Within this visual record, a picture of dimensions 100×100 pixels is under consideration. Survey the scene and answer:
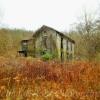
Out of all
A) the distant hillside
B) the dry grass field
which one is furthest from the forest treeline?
the dry grass field

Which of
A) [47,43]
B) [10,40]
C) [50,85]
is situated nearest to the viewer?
[50,85]

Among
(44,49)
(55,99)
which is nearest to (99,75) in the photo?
(55,99)

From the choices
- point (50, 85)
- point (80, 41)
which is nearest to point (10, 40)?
point (80, 41)

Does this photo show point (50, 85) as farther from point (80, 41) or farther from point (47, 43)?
point (80, 41)

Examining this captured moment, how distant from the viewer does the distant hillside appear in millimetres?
53750

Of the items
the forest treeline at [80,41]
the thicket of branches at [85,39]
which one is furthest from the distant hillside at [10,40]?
the thicket of branches at [85,39]

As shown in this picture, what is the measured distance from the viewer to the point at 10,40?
64.2m

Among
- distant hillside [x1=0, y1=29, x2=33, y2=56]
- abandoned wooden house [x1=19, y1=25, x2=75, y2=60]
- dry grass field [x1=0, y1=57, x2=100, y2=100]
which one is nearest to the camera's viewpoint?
dry grass field [x1=0, y1=57, x2=100, y2=100]

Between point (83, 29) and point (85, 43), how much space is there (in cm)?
321

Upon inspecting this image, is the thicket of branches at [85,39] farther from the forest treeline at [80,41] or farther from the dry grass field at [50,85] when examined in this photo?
the dry grass field at [50,85]

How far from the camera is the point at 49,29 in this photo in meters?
51.1

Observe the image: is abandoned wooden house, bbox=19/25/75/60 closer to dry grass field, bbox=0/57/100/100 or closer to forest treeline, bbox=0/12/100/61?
forest treeline, bbox=0/12/100/61

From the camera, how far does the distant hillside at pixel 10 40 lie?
5375cm

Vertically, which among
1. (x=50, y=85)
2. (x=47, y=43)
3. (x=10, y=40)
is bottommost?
(x=50, y=85)
